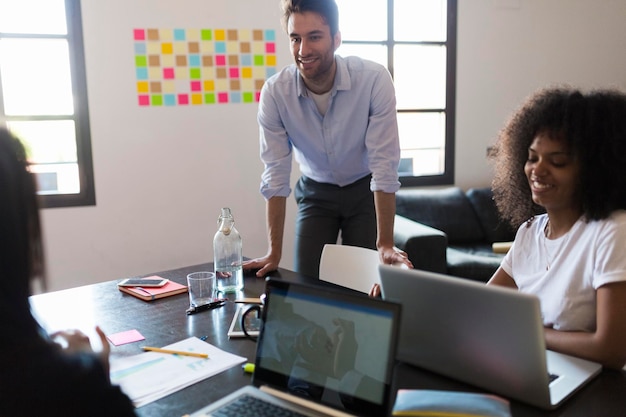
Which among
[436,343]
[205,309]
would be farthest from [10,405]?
[205,309]

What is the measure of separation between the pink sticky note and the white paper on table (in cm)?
A: 9

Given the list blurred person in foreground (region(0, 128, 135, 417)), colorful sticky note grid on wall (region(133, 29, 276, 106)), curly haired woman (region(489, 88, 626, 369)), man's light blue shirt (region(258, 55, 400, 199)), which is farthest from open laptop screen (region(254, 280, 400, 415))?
colorful sticky note grid on wall (region(133, 29, 276, 106))

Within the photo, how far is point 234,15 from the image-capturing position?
3238mm

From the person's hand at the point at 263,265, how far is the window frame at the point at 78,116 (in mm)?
1601

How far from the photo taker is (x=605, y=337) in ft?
3.69

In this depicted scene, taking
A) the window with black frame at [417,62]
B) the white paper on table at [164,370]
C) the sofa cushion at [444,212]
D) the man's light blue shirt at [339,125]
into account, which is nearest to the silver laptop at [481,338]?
the white paper on table at [164,370]

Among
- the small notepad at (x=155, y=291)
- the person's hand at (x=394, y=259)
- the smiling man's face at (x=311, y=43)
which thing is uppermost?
the smiling man's face at (x=311, y=43)

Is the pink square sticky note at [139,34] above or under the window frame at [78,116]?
above

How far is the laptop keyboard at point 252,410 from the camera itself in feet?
3.11

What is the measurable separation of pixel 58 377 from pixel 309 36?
151 centimetres

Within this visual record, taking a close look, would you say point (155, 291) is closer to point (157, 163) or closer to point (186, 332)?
point (186, 332)

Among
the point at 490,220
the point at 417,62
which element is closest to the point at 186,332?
the point at 490,220

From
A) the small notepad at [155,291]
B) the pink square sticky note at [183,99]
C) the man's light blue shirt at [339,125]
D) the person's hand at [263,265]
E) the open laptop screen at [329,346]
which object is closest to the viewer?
the open laptop screen at [329,346]

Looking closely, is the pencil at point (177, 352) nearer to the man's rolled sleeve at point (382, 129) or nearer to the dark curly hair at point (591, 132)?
the dark curly hair at point (591, 132)
